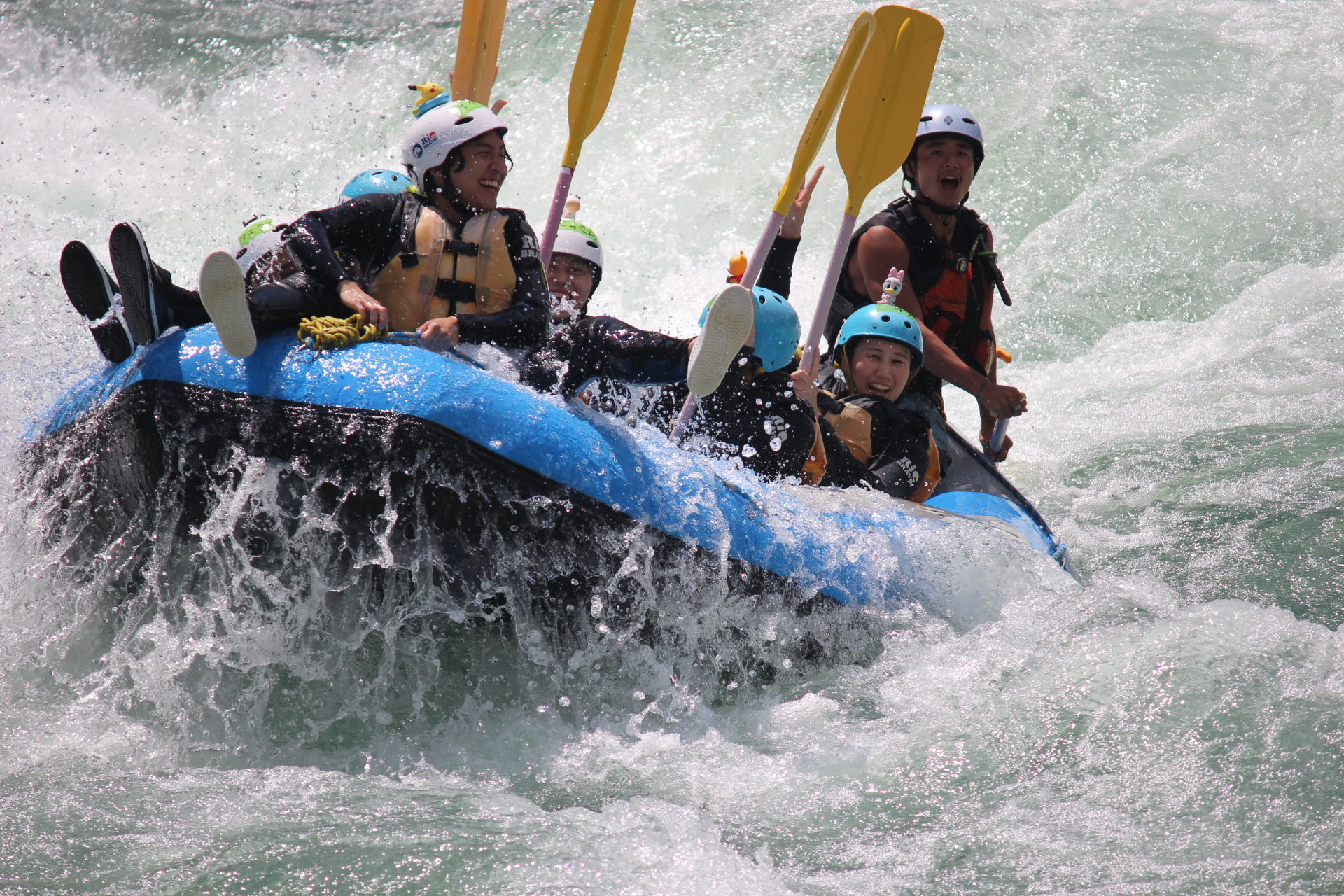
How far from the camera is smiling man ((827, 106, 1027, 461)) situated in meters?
4.84

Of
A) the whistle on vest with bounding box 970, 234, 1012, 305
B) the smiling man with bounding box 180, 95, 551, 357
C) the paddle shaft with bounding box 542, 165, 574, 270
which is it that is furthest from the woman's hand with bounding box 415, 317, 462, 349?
the whistle on vest with bounding box 970, 234, 1012, 305

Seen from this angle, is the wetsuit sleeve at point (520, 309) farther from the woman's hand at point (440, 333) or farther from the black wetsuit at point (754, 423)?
the black wetsuit at point (754, 423)

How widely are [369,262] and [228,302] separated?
91 centimetres

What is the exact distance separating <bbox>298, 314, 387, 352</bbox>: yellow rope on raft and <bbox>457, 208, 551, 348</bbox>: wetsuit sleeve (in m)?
0.38

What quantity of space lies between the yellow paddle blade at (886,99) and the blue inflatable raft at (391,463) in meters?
1.72

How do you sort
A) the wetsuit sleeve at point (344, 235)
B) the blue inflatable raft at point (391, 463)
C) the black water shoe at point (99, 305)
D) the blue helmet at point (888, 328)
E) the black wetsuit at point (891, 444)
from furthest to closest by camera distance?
1. the blue helmet at point (888, 328)
2. the black wetsuit at point (891, 444)
3. the wetsuit sleeve at point (344, 235)
4. the black water shoe at point (99, 305)
5. the blue inflatable raft at point (391, 463)

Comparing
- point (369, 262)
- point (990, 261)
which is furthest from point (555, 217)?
point (990, 261)

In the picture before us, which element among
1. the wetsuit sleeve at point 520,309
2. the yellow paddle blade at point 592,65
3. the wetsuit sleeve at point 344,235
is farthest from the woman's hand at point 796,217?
the wetsuit sleeve at point 344,235

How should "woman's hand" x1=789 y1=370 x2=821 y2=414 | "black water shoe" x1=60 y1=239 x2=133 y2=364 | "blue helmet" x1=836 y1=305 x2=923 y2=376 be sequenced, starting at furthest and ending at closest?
1. "blue helmet" x1=836 y1=305 x2=923 y2=376
2. "woman's hand" x1=789 y1=370 x2=821 y2=414
3. "black water shoe" x1=60 y1=239 x2=133 y2=364

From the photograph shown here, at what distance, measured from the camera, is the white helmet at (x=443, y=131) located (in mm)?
3836

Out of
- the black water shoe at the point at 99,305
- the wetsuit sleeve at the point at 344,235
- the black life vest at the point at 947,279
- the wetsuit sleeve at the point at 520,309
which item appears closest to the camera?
the black water shoe at the point at 99,305

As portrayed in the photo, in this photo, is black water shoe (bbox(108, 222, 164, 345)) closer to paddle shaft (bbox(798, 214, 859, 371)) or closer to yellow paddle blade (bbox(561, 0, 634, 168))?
yellow paddle blade (bbox(561, 0, 634, 168))

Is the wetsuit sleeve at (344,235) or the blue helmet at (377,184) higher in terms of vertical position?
the blue helmet at (377,184)

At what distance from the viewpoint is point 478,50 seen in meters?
5.48
